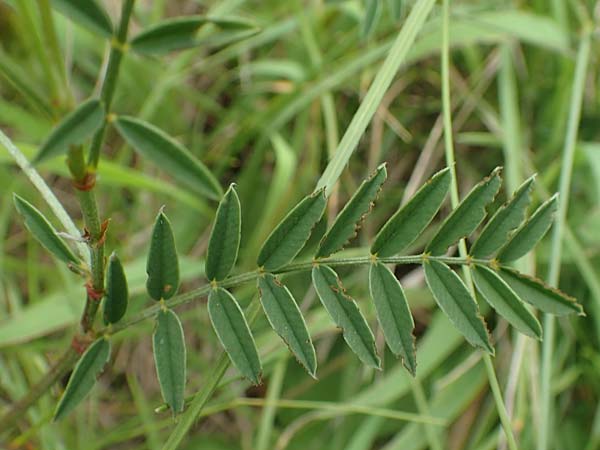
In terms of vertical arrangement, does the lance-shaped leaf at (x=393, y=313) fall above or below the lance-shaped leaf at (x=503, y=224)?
below

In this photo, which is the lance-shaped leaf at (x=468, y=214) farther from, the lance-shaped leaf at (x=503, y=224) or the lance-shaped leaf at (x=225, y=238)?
the lance-shaped leaf at (x=225, y=238)

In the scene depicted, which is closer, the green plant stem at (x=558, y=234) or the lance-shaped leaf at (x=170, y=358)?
the lance-shaped leaf at (x=170, y=358)

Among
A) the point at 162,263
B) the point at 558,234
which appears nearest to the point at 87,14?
the point at 162,263

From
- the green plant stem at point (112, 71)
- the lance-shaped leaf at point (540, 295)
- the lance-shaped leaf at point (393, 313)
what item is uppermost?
the green plant stem at point (112, 71)

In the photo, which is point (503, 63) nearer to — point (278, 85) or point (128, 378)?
point (278, 85)

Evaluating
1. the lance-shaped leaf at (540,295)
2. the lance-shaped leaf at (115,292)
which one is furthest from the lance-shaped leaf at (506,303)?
the lance-shaped leaf at (115,292)

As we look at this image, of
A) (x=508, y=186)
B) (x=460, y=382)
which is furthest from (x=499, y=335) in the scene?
(x=508, y=186)

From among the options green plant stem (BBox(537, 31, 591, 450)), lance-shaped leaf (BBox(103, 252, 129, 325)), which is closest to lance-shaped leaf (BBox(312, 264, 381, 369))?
lance-shaped leaf (BBox(103, 252, 129, 325))
